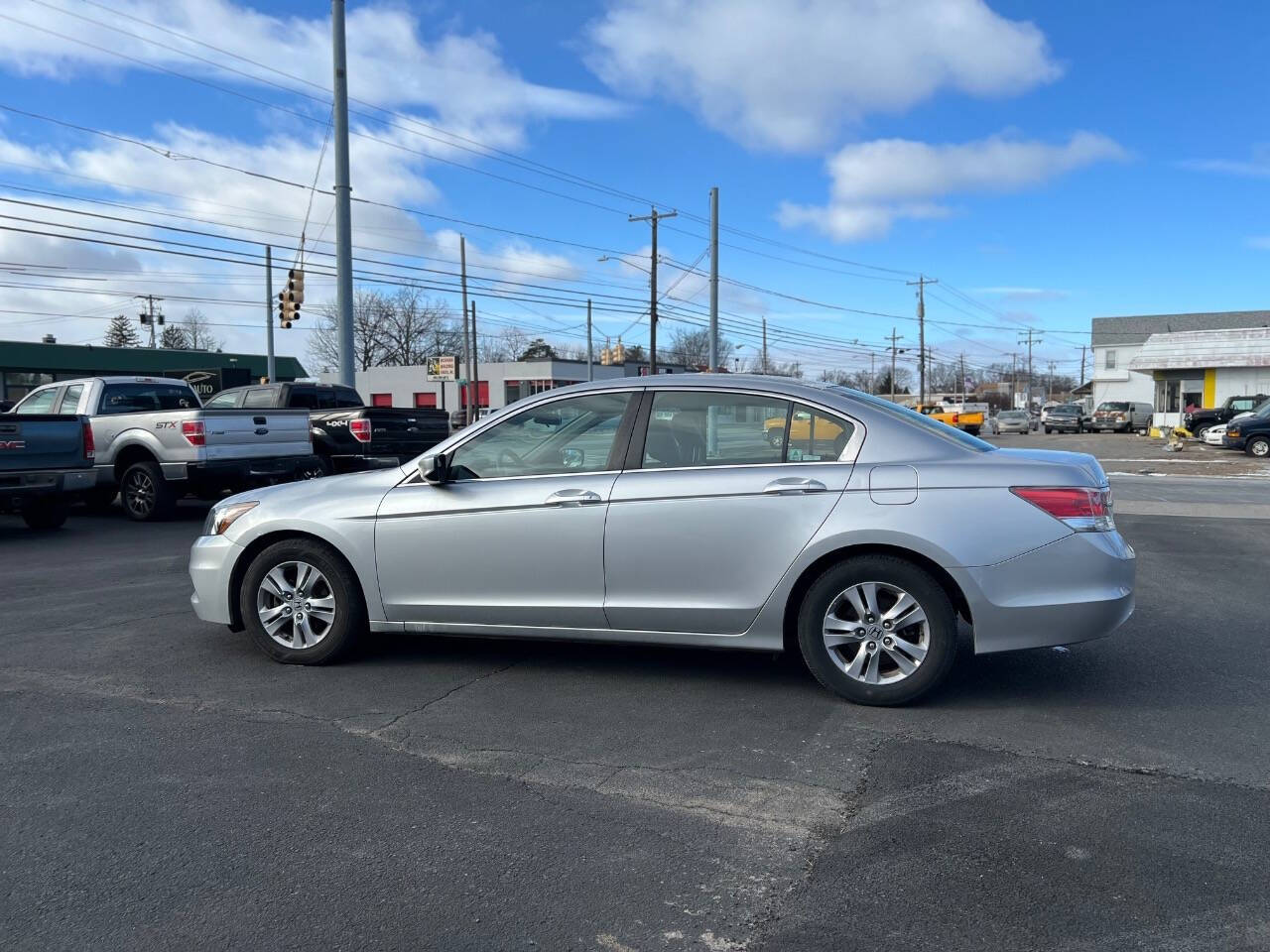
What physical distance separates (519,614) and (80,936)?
2618 millimetres

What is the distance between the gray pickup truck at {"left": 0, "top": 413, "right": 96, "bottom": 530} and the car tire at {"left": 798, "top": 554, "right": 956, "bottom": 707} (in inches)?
388

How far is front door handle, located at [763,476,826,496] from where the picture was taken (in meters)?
4.77

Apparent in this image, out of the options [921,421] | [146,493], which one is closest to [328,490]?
[921,421]

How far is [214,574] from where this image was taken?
565 centimetres

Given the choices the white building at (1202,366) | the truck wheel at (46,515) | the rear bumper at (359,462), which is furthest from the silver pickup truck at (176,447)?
the white building at (1202,366)

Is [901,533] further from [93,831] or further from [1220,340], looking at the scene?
[1220,340]

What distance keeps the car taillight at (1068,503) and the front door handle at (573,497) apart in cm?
204

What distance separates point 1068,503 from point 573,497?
2398 millimetres

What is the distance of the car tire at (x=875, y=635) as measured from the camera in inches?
182

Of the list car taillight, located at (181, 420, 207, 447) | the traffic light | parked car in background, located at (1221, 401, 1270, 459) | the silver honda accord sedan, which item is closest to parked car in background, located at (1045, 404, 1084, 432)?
parked car in background, located at (1221, 401, 1270, 459)

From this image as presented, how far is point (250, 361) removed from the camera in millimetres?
61375

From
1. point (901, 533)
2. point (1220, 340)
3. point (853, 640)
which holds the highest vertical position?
point (1220, 340)

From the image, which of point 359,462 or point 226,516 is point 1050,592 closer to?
point 226,516

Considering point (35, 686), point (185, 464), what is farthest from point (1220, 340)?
point (35, 686)
